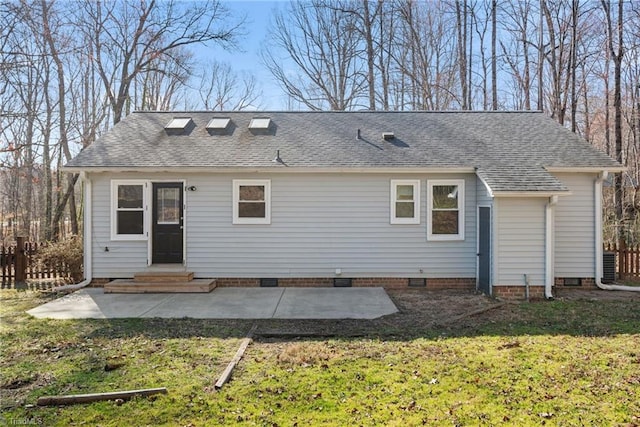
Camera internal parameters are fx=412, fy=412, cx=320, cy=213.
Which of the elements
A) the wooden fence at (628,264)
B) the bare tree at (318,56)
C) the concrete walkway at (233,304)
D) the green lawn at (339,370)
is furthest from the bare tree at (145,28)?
the wooden fence at (628,264)

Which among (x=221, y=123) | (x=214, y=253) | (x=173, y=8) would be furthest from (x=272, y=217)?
(x=173, y=8)

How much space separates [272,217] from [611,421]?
7.25 m

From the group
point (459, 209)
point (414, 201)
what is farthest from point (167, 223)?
point (459, 209)

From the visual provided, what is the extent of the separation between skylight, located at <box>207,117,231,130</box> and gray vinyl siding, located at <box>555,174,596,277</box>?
8.44 metres

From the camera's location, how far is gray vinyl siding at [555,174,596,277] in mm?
9414

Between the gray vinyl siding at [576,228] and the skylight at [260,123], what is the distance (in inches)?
290

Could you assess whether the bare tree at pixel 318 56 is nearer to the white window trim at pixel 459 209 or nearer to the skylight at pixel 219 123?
the skylight at pixel 219 123

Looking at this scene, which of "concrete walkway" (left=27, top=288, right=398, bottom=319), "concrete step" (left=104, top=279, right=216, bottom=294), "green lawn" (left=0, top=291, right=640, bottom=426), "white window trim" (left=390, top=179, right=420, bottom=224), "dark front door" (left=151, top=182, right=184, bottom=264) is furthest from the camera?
"dark front door" (left=151, top=182, right=184, bottom=264)

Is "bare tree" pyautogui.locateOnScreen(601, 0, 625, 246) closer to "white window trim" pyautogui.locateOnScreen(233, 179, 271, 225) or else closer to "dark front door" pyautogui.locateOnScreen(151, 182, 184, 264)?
"white window trim" pyautogui.locateOnScreen(233, 179, 271, 225)

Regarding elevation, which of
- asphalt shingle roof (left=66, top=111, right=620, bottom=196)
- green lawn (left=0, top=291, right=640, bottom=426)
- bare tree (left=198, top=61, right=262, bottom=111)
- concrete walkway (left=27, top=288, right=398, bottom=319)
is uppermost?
bare tree (left=198, top=61, right=262, bottom=111)

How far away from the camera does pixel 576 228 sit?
9.43 meters

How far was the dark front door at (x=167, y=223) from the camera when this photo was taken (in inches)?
383

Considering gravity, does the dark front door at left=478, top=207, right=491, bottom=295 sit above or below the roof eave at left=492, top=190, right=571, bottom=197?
below

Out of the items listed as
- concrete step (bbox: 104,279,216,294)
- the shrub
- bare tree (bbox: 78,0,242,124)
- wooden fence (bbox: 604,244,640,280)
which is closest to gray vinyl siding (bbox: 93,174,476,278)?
concrete step (bbox: 104,279,216,294)
